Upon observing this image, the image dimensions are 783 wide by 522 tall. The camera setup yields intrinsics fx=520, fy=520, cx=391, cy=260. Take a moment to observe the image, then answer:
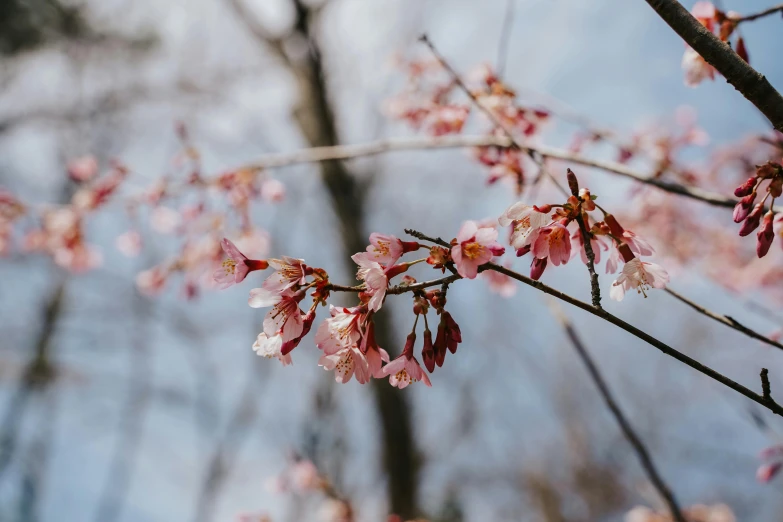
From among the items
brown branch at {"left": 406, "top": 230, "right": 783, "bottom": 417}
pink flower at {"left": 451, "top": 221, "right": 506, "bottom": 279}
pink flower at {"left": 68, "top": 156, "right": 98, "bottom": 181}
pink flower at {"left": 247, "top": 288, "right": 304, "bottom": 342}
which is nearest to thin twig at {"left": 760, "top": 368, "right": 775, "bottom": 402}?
brown branch at {"left": 406, "top": 230, "right": 783, "bottom": 417}

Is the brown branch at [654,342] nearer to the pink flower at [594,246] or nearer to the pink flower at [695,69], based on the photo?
the pink flower at [594,246]

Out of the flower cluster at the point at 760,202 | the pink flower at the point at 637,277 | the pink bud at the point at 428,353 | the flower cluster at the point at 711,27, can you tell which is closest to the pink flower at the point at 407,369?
the pink bud at the point at 428,353

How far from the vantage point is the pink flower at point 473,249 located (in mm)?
789

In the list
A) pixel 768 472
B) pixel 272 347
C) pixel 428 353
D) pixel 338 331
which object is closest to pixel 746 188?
pixel 428 353

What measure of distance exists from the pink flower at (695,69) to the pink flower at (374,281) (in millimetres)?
1021

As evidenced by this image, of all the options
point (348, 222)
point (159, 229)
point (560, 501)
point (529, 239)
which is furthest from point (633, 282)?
point (560, 501)

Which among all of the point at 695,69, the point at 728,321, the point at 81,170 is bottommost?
the point at 728,321

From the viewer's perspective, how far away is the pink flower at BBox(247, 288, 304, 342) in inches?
34.1

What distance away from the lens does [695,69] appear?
4.29 feet

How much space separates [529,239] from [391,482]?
5.01 metres

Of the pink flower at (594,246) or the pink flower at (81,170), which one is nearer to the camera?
the pink flower at (594,246)

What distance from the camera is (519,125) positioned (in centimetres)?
206

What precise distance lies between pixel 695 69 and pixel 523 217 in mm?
773

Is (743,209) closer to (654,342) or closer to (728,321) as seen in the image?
(728,321)
